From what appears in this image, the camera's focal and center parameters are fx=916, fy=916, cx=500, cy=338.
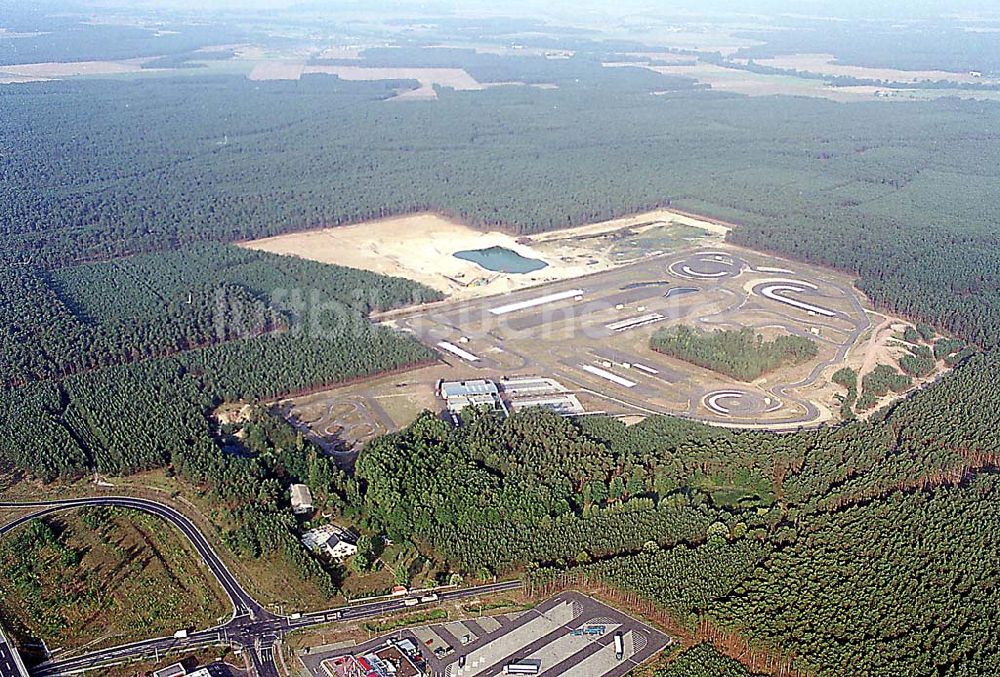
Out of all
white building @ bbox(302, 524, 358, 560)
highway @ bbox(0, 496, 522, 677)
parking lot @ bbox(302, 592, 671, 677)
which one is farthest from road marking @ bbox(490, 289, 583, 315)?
parking lot @ bbox(302, 592, 671, 677)

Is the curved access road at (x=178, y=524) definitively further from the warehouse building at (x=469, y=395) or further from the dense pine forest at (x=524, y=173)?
the dense pine forest at (x=524, y=173)

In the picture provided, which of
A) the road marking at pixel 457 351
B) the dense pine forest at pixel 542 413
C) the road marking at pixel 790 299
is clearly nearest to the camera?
the dense pine forest at pixel 542 413

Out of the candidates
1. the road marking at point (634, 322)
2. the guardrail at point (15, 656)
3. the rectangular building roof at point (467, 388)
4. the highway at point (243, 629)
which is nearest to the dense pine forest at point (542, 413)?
the highway at point (243, 629)

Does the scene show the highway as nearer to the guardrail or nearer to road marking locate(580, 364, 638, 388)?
the guardrail

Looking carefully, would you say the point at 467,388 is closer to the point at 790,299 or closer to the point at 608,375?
the point at 608,375

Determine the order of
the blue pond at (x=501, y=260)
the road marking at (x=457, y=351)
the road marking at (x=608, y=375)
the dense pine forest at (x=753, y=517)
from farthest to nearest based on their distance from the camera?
the blue pond at (x=501, y=260) → the road marking at (x=457, y=351) → the road marking at (x=608, y=375) → the dense pine forest at (x=753, y=517)

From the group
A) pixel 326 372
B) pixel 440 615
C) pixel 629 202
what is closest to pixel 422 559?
pixel 440 615

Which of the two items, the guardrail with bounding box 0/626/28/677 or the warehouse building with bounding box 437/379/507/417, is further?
the warehouse building with bounding box 437/379/507/417
